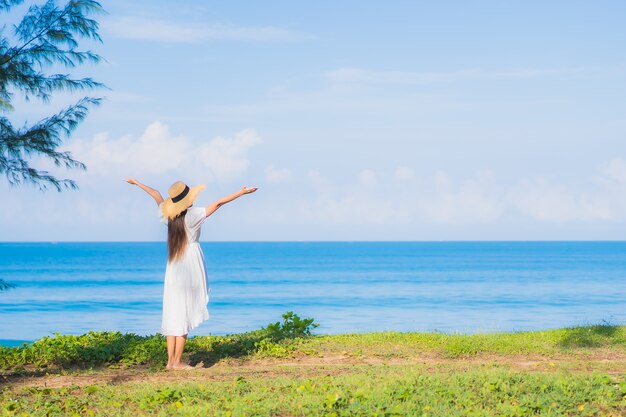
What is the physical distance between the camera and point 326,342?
11883mm

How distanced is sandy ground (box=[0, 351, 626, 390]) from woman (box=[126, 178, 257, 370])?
67 cm

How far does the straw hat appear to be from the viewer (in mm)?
9594

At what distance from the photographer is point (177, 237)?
31.7 ft

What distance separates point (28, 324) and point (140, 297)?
1367 centimetres

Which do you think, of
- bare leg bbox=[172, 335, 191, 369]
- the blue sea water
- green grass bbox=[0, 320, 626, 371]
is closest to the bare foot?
bare leg bbox=[172, 335, 191, 369]

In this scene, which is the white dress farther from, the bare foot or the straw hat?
the bare foot

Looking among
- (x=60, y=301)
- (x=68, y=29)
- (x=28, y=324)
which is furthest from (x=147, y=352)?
(x=60, y=301)

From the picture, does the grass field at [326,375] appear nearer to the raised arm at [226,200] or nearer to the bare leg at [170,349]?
the bare leg at [170,349]

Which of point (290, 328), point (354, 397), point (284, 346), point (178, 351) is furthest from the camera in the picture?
point (290, 328)

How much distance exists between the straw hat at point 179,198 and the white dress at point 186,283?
0.10m

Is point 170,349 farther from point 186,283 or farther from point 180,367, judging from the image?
point 186,283

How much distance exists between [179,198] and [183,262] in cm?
78

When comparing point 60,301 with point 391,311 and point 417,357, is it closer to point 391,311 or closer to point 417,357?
point 391,311

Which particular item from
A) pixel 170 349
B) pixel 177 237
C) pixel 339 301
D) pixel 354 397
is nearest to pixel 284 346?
pixel 170 349
